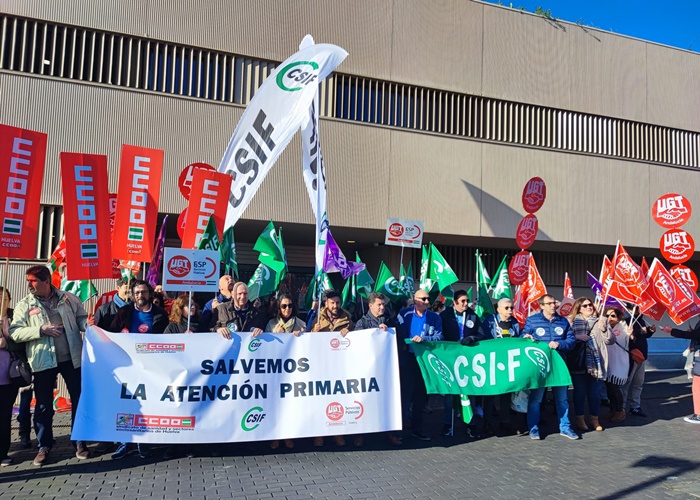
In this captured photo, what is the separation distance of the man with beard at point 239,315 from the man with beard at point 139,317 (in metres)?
0.68

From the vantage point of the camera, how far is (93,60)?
39.8ft

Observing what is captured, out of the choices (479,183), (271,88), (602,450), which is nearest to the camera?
(602,450)

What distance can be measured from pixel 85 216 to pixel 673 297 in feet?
32.0

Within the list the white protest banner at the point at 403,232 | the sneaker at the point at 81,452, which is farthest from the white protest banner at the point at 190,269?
the white protest banner at the point at 403,232

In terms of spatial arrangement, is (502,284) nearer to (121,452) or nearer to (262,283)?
(262,283)

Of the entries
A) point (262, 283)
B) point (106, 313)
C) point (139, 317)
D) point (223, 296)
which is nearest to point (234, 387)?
point (139, 317)

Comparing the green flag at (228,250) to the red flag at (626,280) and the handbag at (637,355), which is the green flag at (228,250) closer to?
the red flag at (626,280)

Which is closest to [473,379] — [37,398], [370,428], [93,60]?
[370,428]

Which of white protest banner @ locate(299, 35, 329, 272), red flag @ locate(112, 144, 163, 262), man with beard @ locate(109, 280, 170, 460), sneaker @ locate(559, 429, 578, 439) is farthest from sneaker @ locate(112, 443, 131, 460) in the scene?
sneaker @ locate(559, 429, 578, 439)

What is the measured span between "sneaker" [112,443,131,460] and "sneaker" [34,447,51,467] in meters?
0.66

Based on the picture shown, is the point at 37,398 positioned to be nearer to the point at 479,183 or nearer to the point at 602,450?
the point at 602,450

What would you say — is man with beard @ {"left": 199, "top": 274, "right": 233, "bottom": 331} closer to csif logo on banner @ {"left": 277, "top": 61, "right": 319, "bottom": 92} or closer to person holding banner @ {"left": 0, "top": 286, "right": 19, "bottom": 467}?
person holding banner @ {"left": 0, "top": 286, "right": 19, "bottom": 467}

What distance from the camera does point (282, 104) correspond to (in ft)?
25.6

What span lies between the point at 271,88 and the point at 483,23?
978 centimetres
